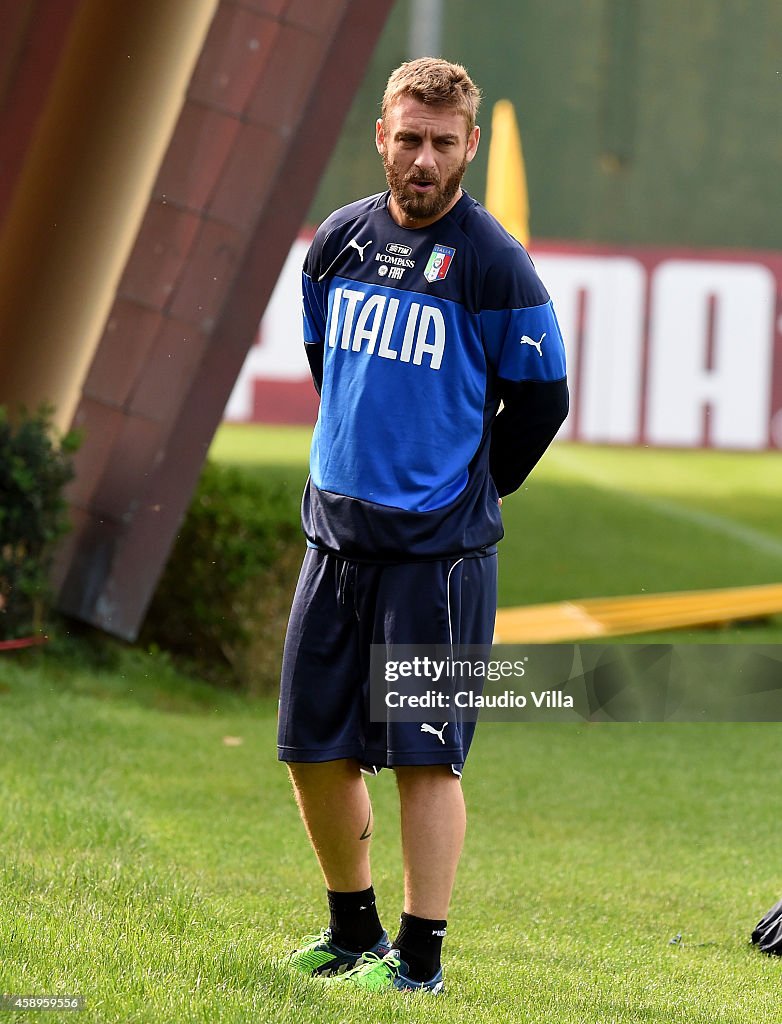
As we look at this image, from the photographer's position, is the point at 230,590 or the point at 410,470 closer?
the point at 410,470

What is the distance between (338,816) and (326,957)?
324 millimetres

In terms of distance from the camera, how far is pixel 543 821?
5430 millimetres

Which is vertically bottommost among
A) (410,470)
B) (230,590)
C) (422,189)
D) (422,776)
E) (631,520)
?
(422,776)

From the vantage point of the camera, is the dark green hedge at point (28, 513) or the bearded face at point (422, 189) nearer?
the bearded face at point (422, 189)

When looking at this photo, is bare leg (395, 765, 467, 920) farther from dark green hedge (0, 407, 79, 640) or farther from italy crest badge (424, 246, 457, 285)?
dark green hedge (0, 407, 79, 640)

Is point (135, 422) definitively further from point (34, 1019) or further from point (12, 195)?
point (34, 1019)

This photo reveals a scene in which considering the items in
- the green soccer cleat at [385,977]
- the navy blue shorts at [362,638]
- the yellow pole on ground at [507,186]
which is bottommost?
the green soccer cleat at [385,977]

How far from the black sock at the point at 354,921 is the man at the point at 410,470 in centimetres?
3

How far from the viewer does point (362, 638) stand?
310 centimetres

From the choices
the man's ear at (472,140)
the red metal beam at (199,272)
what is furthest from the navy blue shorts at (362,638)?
the red metal beam at (199,272)

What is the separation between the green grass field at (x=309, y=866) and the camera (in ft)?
9.55

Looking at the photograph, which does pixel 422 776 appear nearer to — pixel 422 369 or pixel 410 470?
pixel 410 470

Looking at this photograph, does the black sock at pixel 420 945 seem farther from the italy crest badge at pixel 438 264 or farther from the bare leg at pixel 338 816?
the italy crest badge at pixel 438 264

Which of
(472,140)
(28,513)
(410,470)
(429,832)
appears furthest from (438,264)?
(28,513)
